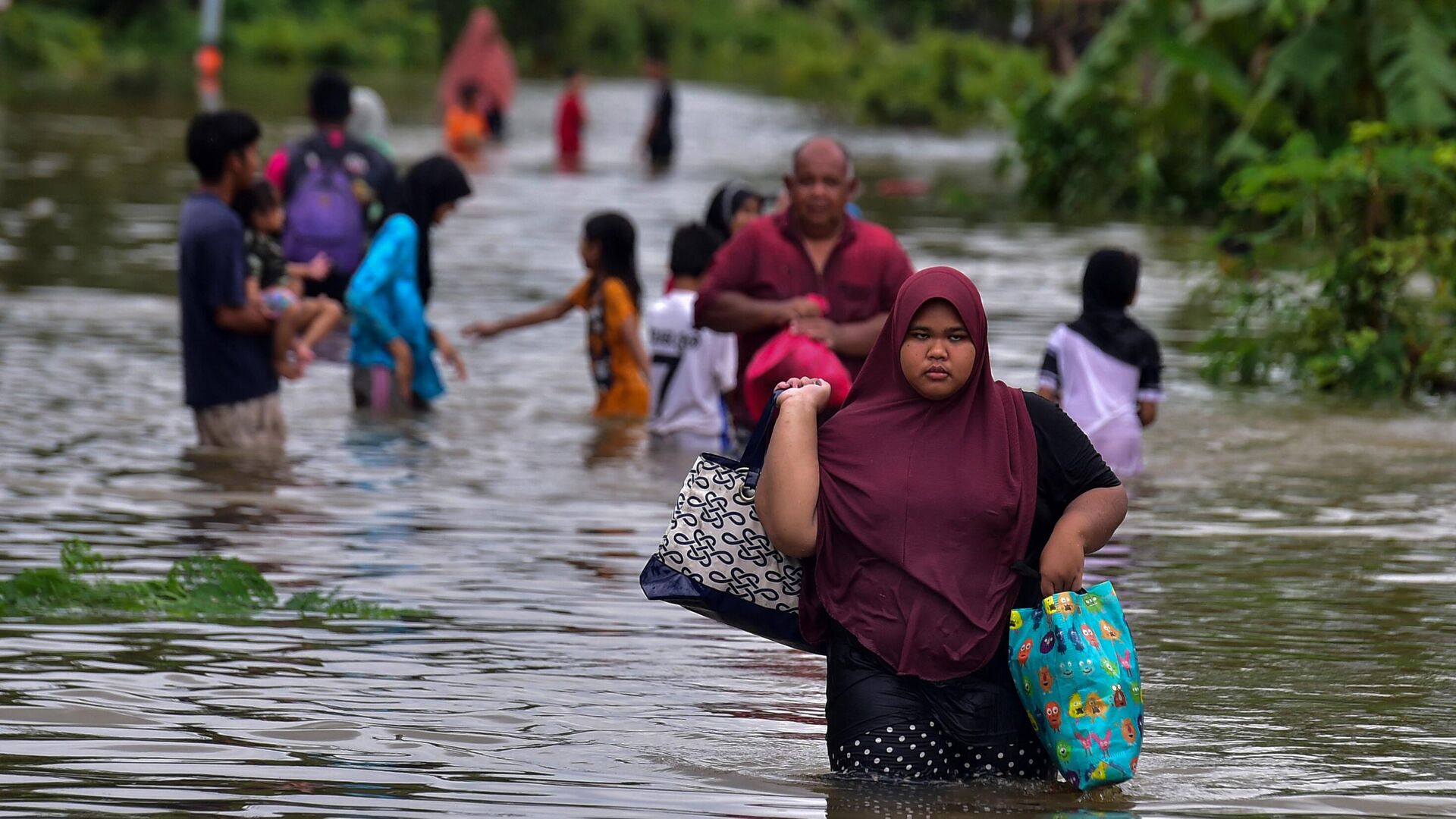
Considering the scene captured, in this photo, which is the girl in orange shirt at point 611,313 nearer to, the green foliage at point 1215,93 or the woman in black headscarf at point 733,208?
the woman in black headscarf at point 733,208

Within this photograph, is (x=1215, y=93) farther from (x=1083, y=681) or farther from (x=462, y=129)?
(x=1083, y=681)

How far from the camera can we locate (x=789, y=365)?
28.9ft

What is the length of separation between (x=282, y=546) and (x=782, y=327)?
7.13 feet

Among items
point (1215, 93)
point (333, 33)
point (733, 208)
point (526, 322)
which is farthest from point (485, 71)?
point (333, 33)

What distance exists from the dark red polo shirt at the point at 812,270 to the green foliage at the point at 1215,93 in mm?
5908

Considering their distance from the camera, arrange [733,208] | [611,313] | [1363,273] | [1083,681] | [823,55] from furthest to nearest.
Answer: [823,55]
[1363,273]
[733,208]
[611,313]
[1083,681]

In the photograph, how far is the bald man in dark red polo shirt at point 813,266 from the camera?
901 cm

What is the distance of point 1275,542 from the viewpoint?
9.33 metres

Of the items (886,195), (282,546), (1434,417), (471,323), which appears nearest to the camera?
(282,546)

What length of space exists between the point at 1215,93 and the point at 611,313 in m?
11.3

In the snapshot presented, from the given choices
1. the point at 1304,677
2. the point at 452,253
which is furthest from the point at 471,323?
the point at 1304,677

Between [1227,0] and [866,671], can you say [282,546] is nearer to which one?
[866,671]

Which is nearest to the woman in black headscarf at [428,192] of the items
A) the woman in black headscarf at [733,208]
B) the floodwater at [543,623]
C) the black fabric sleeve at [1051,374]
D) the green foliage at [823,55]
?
the floodwater at [543,623]

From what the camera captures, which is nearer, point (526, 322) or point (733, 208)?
point (733, 208)
